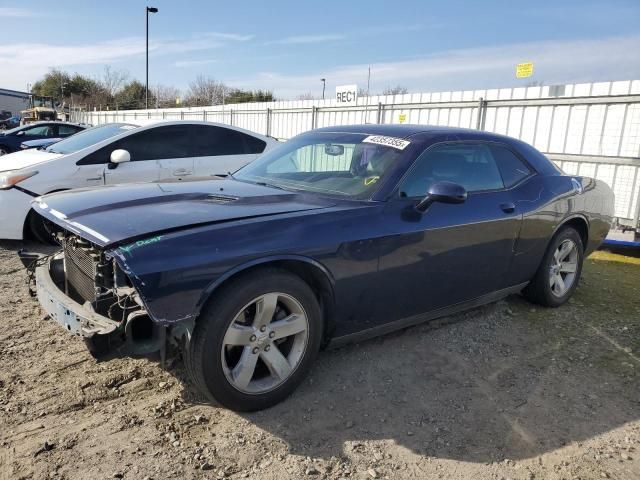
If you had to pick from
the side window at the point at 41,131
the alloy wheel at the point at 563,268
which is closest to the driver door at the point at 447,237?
the alloy wheel at the point at 563,268

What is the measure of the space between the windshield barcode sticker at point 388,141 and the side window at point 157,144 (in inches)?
149

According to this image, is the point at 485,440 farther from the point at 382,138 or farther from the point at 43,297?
the point at 43,297

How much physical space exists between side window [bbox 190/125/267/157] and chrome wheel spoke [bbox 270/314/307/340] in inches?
182

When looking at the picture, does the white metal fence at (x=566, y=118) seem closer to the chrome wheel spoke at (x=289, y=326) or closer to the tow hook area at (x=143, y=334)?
the chrome wheel spoke at (x=289, y=326)

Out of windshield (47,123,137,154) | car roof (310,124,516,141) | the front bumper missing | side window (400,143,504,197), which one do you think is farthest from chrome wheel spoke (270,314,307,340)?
windshield (47,123,137,154)

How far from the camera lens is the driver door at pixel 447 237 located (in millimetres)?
3250

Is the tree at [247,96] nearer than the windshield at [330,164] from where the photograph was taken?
No

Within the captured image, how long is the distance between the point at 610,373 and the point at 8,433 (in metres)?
3.78

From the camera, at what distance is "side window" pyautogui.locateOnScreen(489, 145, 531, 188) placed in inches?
162

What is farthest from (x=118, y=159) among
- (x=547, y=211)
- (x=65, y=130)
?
(x=65, y=130)

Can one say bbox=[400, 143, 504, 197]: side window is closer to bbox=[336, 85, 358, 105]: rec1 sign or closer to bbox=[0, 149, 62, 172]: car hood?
bbox=[0, 149, 62, 172]: car hood

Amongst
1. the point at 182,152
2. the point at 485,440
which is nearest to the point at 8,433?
the point at 485,440

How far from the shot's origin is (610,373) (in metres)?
3.57

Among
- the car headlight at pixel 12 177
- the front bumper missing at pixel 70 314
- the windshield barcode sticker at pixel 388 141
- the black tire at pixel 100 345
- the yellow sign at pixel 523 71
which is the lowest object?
the black tire at pixel 100 345
